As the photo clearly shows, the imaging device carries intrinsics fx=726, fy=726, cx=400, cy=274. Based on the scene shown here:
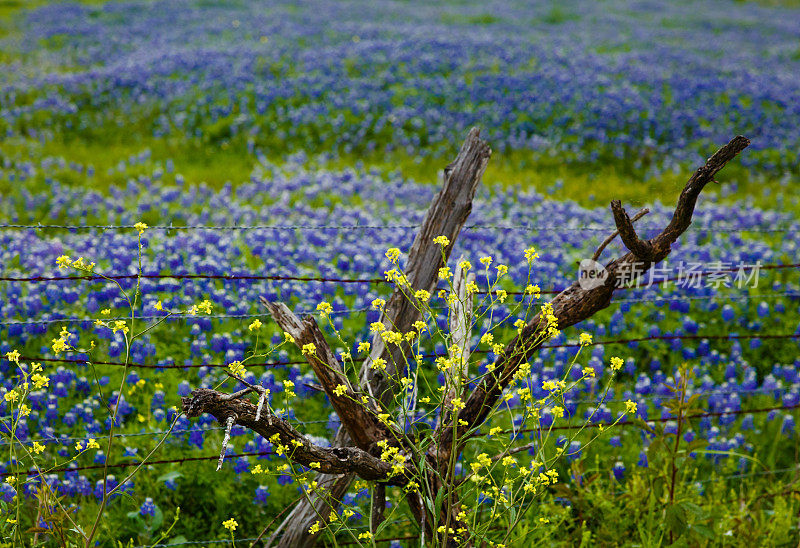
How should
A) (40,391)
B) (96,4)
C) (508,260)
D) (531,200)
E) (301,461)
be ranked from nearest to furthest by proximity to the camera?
(301,461)
(40,391)
(508,260)
(531,200)
(96,4)

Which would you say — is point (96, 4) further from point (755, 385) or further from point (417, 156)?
point (755, 385)

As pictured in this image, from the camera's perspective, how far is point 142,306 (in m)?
5.23

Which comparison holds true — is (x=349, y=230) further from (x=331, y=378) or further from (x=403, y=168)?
(x=331, y=378)

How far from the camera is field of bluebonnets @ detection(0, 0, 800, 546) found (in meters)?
3.79

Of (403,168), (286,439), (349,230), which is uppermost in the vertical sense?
(286,439)

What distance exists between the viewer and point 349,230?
7332mm

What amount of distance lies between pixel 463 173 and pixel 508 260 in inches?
123

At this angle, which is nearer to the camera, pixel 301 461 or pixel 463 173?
pixel 301 461

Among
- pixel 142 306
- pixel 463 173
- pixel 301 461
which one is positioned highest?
pixel 463 173

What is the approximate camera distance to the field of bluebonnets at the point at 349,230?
379cm

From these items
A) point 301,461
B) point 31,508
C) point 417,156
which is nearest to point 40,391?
point 31,508

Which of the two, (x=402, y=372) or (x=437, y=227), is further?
(x=402, y=372)

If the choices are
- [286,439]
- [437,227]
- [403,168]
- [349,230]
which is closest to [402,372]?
[437,227]

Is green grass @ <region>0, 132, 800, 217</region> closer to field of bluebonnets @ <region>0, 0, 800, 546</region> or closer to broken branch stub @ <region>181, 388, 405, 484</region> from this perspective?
field of bluebonnets @ <region>0, 0, 800, 546</region>
